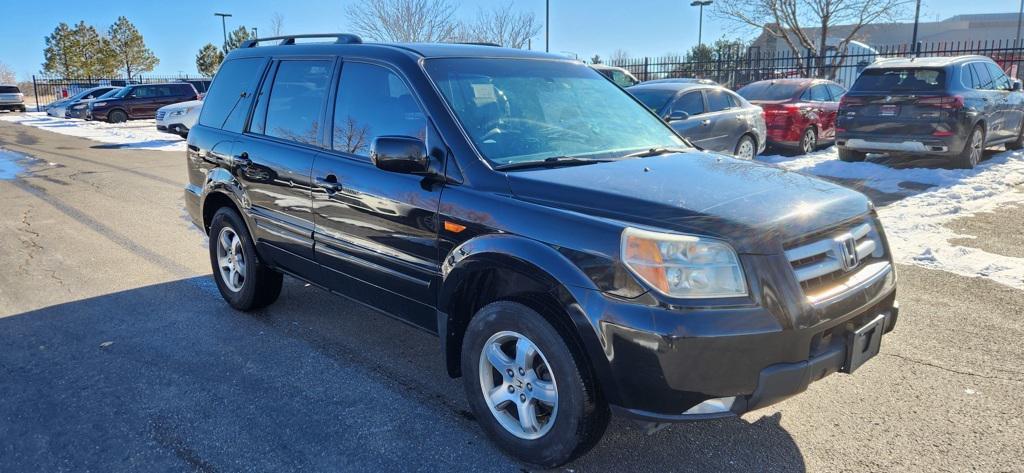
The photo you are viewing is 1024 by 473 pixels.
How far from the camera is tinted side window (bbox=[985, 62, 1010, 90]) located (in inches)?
462

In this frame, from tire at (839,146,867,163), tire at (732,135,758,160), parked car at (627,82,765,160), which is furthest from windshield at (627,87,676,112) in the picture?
tire at (839,146,867,163)

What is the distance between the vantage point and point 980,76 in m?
11.3

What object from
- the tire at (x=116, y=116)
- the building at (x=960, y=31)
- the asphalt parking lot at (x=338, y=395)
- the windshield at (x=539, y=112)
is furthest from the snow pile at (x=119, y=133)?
the building at (x=960, y=31)

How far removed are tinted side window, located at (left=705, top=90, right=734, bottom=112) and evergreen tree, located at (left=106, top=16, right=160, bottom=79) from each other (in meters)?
60.8

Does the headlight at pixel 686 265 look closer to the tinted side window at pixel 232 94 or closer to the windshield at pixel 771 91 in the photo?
the tinted side window at pixel 232 94

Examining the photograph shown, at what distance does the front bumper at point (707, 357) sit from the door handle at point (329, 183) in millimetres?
1916

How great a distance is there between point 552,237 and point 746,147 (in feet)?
32.5

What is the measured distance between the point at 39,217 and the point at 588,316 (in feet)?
29.1

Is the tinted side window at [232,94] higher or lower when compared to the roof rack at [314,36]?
lower

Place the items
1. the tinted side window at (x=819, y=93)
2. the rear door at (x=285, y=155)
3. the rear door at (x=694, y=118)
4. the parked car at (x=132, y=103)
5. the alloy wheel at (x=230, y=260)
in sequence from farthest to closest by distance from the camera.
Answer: the parked car at (x=132, y=103) → the tinted side window at (x=819, y=93) → the rear door at (x=694, y=118) → the alloy wheel at (x=230, y=260) → the rear door at (x=285, y=155)

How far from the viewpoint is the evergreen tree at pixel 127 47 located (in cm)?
5969

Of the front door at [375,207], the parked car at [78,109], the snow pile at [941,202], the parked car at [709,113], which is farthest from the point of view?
the parked car at [78,109]

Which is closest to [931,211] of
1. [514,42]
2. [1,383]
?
[1,383]

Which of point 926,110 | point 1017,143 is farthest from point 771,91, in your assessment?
point 1017,143
